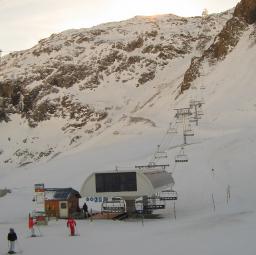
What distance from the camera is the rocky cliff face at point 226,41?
67438mm

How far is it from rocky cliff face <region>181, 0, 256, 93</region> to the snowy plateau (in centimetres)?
21

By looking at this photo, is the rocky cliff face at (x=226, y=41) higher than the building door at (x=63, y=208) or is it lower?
higher

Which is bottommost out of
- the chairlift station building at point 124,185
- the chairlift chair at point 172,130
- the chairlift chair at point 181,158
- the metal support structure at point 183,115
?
the chairlift station building at point 124,185

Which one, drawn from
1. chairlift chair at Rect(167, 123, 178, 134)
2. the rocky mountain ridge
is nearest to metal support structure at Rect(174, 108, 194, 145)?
chairlift chair at Rect(167, 123, 178, 134)

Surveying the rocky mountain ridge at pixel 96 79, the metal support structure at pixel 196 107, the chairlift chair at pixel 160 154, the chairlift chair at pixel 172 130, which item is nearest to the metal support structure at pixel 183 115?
the metal support structure at pixel 196 107

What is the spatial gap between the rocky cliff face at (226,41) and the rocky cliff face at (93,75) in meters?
0.18

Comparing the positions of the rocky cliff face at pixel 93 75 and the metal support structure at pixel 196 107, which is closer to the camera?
the metal support structure at pixel 196 107

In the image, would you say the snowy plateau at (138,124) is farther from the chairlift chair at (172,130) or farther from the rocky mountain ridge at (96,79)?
the chairlift chair at (172,130)

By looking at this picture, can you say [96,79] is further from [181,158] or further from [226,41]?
[181,158]

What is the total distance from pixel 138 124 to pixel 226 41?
783 inches

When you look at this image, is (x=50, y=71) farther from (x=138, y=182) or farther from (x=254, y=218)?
(x=254, y=218)

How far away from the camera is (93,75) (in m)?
83.7

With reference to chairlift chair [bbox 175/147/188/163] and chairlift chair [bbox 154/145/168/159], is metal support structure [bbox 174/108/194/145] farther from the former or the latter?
chairlift chair [bbox 175/147/188/163]

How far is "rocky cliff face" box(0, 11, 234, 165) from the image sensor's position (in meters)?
70.8
